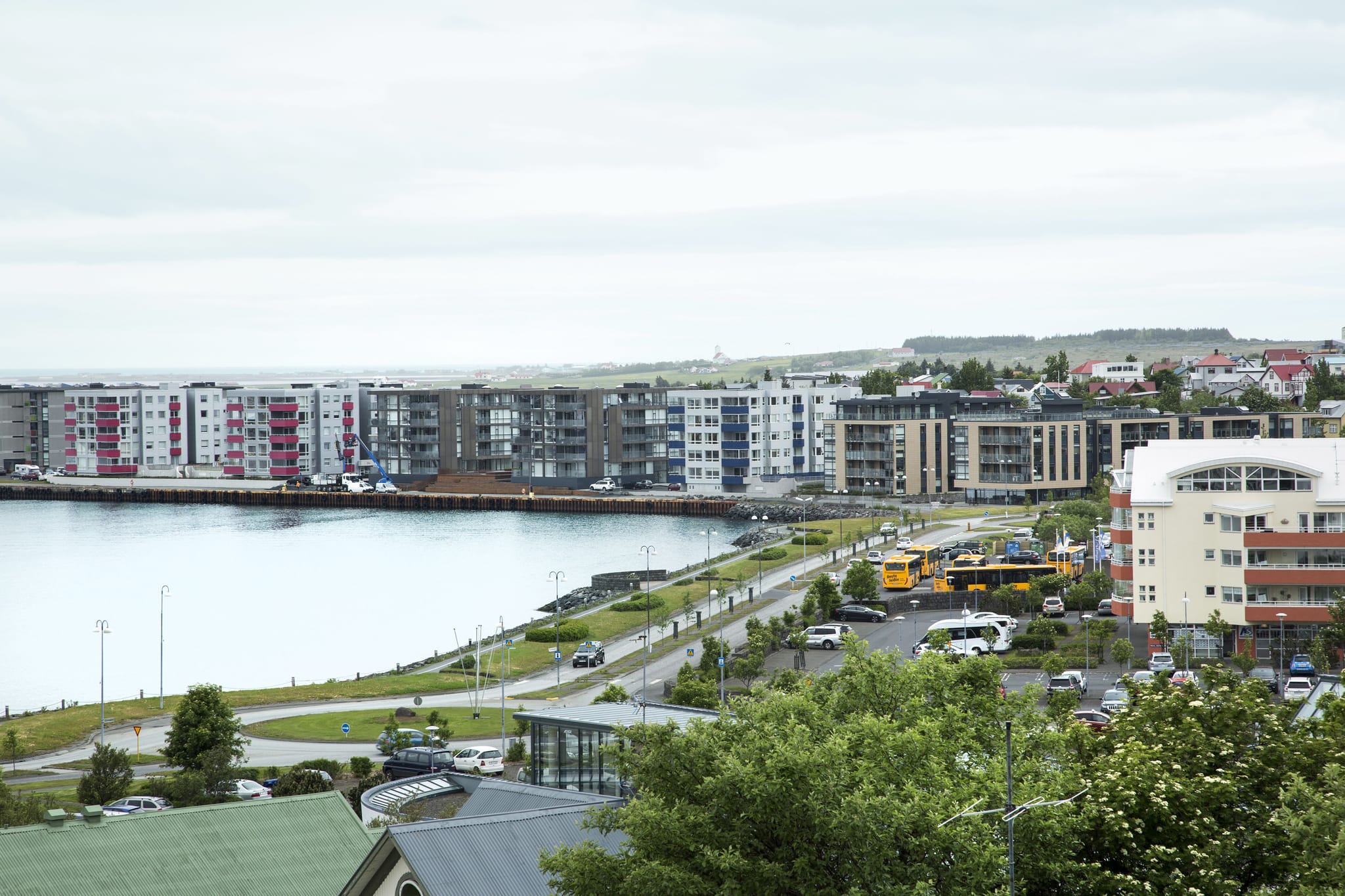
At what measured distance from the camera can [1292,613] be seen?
155 feet

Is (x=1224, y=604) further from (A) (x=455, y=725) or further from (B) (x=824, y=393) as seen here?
(B) (x=824, y=393)

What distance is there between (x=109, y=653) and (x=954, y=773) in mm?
58135

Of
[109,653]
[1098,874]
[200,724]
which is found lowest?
[109,653]

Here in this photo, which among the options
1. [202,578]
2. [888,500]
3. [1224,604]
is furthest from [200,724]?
[888,500]

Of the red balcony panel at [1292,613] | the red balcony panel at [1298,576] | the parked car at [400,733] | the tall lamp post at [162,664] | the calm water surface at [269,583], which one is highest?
the red balcony panel at [1298,576]

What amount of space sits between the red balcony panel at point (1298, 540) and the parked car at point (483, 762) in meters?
27.6

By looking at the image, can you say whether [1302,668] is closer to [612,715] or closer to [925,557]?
[925,557]

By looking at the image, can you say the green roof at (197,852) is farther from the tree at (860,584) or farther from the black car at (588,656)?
the tree at (860,584)

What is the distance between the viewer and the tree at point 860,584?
5928 centimetres

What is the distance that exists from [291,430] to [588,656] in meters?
102

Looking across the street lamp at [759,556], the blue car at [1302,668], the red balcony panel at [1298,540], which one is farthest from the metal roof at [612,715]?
the street lamp at [759,556]

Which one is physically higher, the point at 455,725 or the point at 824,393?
the point at 824,393

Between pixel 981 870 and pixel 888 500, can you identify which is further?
pixel 888 500

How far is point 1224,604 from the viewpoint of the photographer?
48031 mm
